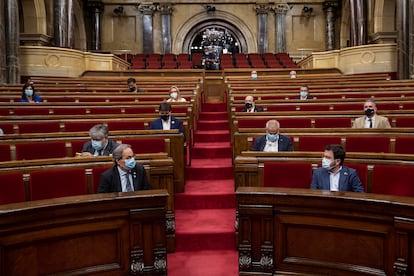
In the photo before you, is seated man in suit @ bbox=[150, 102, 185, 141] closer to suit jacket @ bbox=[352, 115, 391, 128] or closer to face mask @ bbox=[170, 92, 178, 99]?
face mask @ bbox=[170, 92, 178, 99]

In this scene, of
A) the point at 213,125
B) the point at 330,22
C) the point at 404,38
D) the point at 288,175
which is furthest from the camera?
the point at 330,22

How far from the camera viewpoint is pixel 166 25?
634 inches

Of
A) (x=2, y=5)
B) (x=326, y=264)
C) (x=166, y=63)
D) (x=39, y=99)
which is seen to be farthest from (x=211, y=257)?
(x=166, y=63)

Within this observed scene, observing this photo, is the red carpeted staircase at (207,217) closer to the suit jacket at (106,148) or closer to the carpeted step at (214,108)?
the suit jacket at (106,148)

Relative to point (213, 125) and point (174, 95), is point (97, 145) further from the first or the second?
point (213, 125)

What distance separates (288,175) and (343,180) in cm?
41

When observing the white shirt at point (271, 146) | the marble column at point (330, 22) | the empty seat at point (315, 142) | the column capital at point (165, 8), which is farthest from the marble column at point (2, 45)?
the marble column at point (330, 22)

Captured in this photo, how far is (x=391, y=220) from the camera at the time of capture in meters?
1.98

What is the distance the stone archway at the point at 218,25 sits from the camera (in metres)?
16.4

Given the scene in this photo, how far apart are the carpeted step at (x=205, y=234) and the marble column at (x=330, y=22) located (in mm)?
13534

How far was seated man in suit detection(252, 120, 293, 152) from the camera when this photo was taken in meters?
3.71

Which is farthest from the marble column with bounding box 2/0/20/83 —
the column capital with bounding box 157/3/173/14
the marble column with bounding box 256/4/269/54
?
the marble column with bounding box 256/4/269/54

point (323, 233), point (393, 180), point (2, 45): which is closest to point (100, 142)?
point (323, 233)

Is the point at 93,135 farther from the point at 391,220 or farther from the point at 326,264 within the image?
the point at 391,220
